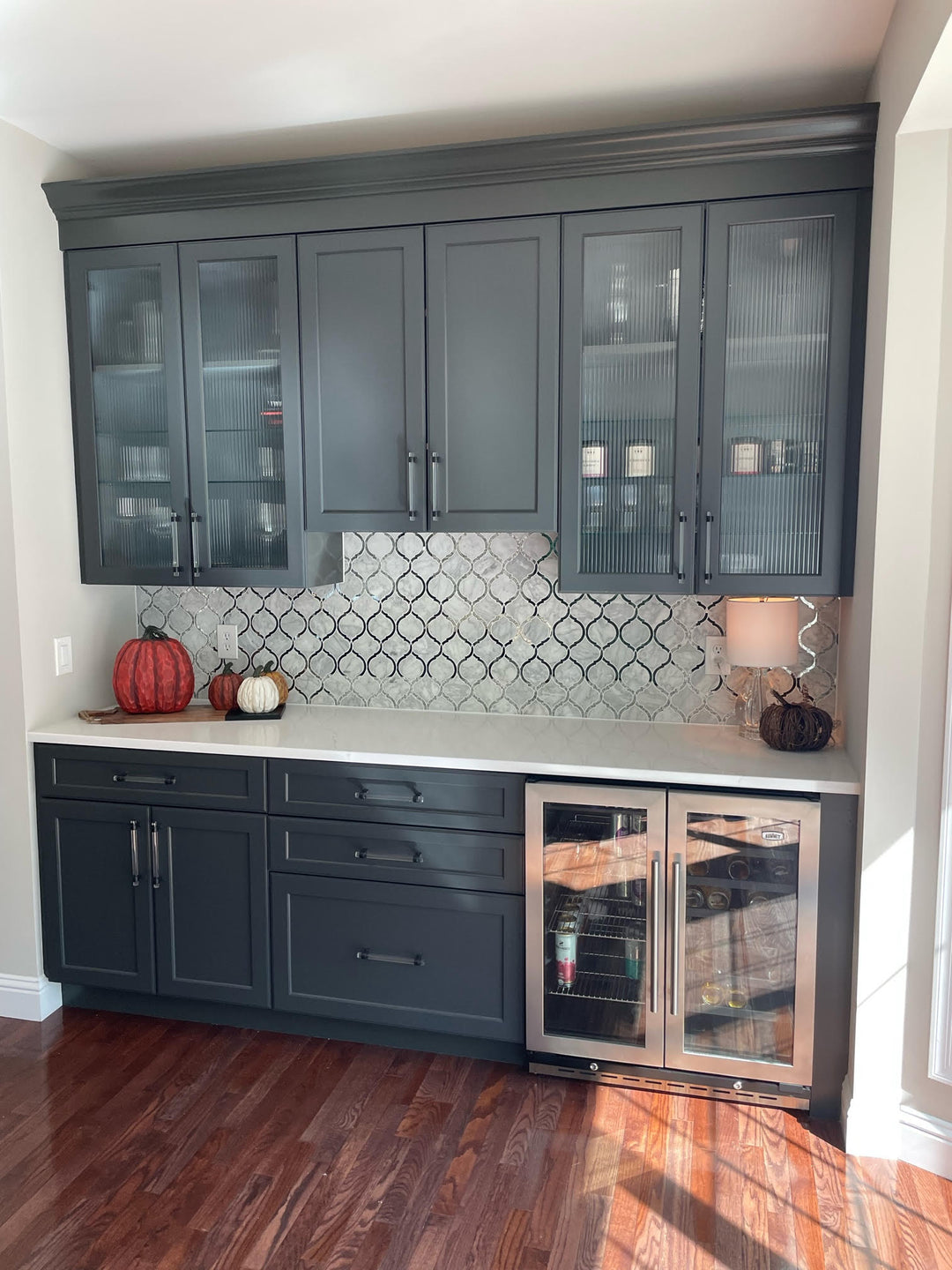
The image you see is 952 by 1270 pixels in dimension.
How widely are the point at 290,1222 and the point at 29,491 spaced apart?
7.15 feet

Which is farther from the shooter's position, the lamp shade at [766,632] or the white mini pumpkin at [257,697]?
the white mini pumpkin at [257,697]

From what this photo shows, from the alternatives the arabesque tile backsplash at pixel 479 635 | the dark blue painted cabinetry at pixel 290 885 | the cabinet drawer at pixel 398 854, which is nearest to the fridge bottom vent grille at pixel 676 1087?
the dark blue painted cabinetry at pixel 290 885

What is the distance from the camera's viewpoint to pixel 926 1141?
227cm

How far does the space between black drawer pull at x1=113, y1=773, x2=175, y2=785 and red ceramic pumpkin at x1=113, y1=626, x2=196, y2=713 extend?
30cm

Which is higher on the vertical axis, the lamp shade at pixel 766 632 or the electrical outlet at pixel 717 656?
the lamp shade at pixel 766 632

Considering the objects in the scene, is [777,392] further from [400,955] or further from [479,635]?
Answer: [400,955]

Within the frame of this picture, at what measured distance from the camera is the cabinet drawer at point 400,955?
264 centimetres

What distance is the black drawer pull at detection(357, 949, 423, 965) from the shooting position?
2.70m

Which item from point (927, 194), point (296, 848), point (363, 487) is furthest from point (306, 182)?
point (296, 848)

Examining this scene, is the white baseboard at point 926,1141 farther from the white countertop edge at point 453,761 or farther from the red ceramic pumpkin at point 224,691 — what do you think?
the red ceramic pumpkin at point 224,691

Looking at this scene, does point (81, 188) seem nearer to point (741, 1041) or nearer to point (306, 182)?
point (306, 182)

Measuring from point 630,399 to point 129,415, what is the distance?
1624 mm

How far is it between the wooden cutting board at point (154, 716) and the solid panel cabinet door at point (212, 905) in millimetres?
344

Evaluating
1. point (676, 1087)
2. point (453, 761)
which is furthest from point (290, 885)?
point (676, 1087)
